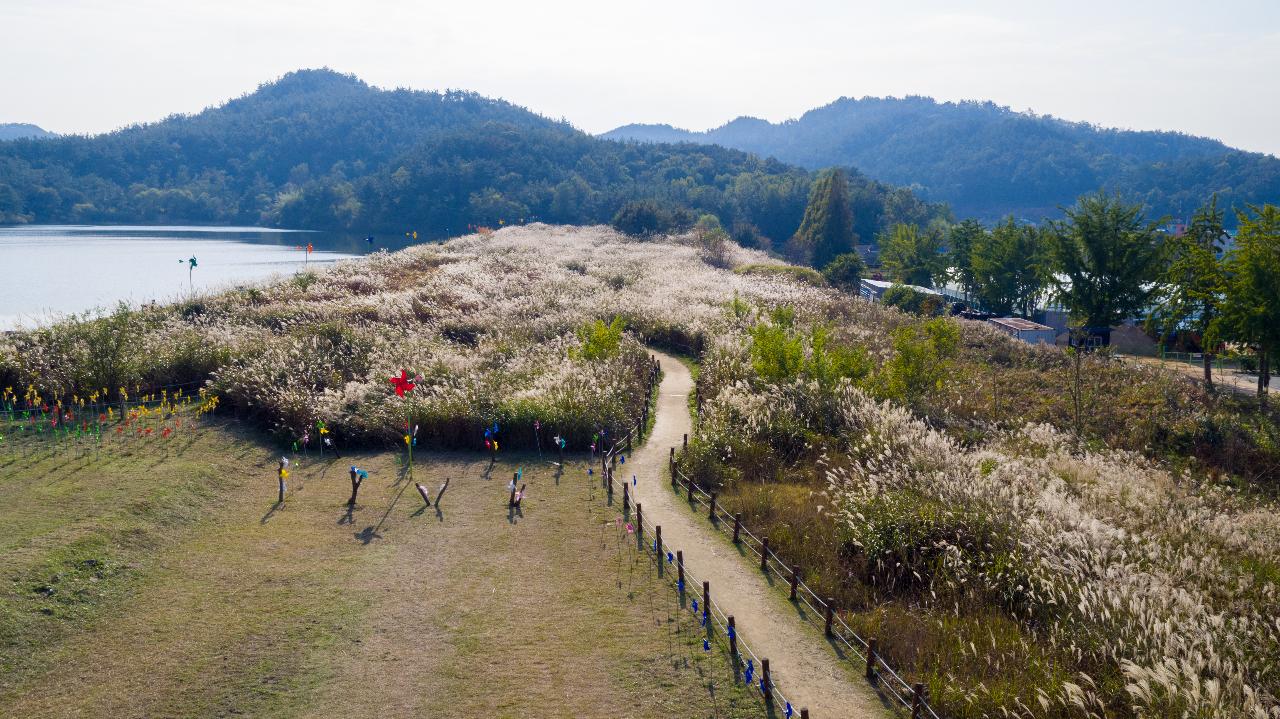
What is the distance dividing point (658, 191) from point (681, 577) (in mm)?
135172

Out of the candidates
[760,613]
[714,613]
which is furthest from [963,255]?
[714,613]

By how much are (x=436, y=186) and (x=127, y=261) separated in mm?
79252

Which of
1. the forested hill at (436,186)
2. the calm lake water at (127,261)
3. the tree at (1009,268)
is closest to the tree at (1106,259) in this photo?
the tree at (1009,268)

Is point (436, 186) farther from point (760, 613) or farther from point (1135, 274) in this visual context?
point (760, 613)

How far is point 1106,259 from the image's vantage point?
3497 cm

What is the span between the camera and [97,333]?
22781 mm

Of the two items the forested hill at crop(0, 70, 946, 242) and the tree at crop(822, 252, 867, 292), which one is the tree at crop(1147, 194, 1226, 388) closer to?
the tree at crop(822, 252, 867, 292)

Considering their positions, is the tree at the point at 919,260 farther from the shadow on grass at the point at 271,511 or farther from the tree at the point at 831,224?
the shadow on grass at the point at 271,511

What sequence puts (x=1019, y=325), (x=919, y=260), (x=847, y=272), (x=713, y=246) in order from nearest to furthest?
(x=1019, y=325) → (x=919, y=260) → (x=847, y=272) → (x=713, y=246)

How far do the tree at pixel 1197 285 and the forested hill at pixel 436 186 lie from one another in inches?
3580

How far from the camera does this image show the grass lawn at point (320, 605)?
9.85 metres

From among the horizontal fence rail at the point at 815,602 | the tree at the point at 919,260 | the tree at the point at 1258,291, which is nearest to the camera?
the horizontal fence rail at the point at 815,602

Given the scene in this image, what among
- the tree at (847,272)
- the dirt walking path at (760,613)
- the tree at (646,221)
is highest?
the tree at (646,221)

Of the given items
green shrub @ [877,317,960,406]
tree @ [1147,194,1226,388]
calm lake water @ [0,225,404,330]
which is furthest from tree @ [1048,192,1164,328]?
calm lake water @ [0,225,404,330]
